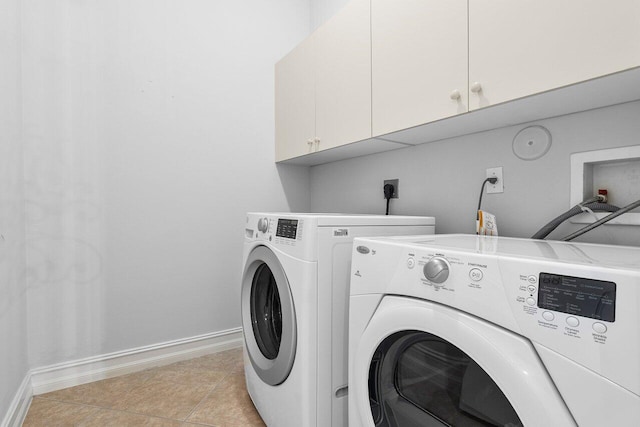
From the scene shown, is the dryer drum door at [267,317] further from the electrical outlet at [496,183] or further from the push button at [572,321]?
the electrical outlet at [496,183]

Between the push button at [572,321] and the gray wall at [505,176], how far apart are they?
762mm

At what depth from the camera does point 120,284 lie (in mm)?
1664

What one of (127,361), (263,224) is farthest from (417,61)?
(127,361)

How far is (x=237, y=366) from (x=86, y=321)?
82 cm

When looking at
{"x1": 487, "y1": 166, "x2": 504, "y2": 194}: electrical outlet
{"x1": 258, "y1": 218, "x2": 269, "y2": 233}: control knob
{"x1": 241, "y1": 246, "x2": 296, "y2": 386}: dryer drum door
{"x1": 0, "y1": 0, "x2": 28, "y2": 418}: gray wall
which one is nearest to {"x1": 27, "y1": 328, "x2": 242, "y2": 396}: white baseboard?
{"x1": 0, "y1": 0, "x2": 28, "y2": 418}: gray wall

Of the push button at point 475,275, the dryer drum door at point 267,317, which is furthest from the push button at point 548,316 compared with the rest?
the dryer drum door at point 267,317

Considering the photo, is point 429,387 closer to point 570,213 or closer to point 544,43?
point 570,213

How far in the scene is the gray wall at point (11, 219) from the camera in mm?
1164

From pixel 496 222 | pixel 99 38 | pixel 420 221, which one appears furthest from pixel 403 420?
pixel 99 38

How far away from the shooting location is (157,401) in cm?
144

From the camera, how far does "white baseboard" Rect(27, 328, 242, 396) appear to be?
1507 millimetres

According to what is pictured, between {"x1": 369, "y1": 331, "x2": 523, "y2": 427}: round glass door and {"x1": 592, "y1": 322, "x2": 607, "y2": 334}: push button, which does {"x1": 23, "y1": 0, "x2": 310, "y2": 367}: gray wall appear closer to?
{"x1": 369, "y1": 331, "x2": 523, "y2": 427}: round glass door

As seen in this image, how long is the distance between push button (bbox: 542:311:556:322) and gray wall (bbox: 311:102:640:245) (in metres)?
0.76

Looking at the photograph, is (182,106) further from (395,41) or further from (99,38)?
(395,41)
